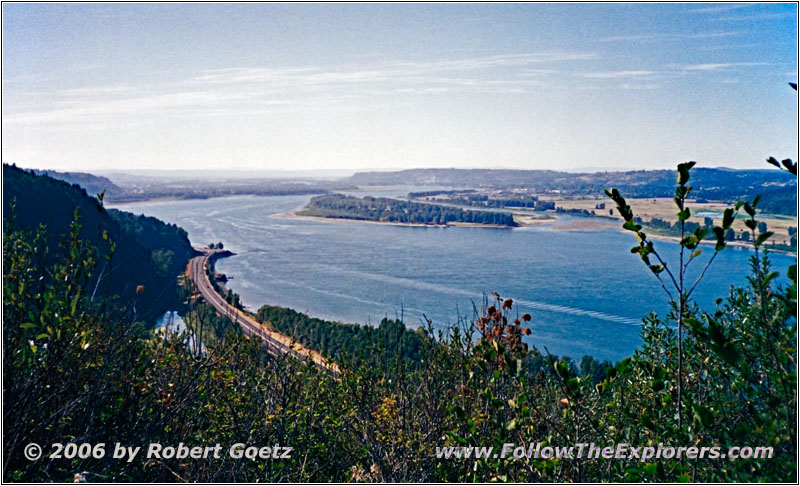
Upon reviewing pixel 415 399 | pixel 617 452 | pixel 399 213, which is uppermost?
pixel 617 452

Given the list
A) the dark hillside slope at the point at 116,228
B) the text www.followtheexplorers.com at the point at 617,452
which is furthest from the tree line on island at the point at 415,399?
the dark hillside slope at the point at 116,228

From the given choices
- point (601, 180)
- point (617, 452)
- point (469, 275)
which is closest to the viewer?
point (617, 452)

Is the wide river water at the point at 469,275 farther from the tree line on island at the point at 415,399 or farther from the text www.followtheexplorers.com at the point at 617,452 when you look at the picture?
the text www.followtheexplorers.com at the point at 617,452

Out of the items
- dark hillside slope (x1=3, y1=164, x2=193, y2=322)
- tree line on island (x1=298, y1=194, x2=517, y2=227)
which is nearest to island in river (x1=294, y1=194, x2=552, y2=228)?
tree line on island (x1=298, y1=194, x2=517, y2=227)

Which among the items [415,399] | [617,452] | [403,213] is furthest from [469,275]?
[403,213]

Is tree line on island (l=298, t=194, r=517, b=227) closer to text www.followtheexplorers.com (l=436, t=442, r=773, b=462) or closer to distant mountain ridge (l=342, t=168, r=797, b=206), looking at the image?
distant mountain ridge (l=342, t=168, r=797, b=206)

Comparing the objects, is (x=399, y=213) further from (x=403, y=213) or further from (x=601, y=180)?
(x=601, y=180)

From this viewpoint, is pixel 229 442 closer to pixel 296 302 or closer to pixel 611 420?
pixel 611 420
